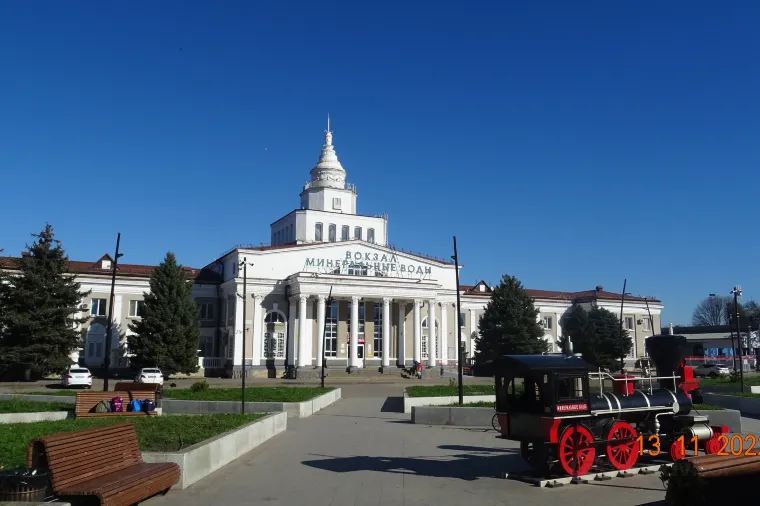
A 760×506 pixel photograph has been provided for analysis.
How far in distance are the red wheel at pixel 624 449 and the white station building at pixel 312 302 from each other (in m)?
40.4

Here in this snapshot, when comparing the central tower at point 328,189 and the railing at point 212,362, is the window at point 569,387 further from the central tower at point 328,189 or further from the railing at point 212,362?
the central tower at point 328,189

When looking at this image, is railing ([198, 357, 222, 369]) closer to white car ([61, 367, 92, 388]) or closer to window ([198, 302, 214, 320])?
window ([198, 302, 214, 320])

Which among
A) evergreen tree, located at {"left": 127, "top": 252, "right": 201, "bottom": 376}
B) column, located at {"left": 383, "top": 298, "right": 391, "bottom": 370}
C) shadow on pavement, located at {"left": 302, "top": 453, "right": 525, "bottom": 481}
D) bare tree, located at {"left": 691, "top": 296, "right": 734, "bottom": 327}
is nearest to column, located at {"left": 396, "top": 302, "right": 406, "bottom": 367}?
column, located at {"left": 383, "top": 298, "right": 391, "bottom": 370}

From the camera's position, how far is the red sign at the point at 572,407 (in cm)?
1063

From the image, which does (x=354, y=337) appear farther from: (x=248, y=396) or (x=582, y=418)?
(x=582, y=418)

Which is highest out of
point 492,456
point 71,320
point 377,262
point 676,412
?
point 377,262

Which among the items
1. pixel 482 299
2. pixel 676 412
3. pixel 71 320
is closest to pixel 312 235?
pixel 482 299

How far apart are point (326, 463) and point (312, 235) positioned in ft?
169

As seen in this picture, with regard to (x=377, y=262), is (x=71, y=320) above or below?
below

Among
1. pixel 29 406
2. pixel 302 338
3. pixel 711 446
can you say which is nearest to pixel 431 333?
pixel 302 338

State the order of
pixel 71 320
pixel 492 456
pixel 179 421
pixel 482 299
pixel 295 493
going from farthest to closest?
pixel 482 299 → pixel 71 320 → pixel 179 421 → pixel 492 456 → pixel 295 493

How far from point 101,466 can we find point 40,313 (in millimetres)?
38304

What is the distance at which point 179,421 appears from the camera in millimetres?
15500

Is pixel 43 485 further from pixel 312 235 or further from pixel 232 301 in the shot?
pixel 312 235
